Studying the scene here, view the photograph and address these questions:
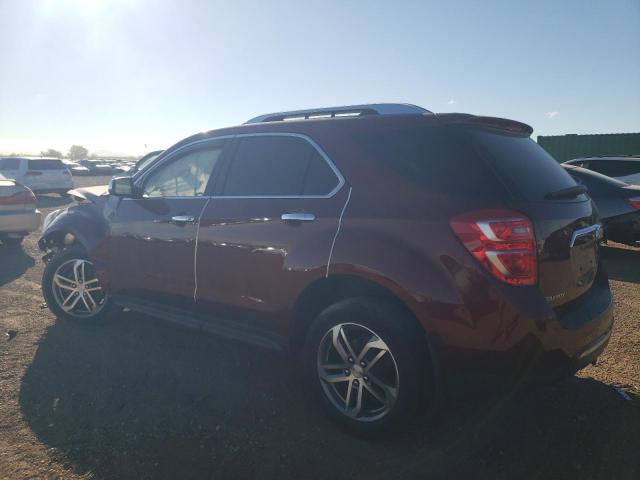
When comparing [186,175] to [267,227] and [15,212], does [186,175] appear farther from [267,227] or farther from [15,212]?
[15,212]

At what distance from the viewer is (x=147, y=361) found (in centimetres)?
375

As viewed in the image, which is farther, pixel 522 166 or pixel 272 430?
pixel 272 430

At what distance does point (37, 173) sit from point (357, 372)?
19.7m

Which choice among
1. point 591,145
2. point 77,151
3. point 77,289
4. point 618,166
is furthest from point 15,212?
point 77,151

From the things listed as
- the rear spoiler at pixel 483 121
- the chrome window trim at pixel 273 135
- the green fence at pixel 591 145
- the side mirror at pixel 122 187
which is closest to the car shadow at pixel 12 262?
the side mirror at pixel 122 187

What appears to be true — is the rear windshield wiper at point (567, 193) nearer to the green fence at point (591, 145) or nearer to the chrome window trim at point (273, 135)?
the chrome window trim at point (273, 135)

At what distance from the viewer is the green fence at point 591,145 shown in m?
18.8

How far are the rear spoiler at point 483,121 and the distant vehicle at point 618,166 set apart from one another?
7.08m

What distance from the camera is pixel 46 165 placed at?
18.7 meters

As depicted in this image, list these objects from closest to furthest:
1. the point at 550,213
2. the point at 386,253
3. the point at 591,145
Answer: the point at 550,213 → the point at 386,253 → the point at 591,145

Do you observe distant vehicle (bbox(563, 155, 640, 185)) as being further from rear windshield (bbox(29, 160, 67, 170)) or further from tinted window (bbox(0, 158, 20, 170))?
tinted window (bbox(0, 158, 20, 170))

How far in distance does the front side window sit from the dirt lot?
1377 mm

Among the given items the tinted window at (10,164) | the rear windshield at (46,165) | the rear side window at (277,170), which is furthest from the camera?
the rear windshield at (46,165)

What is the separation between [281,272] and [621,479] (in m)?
2.11
